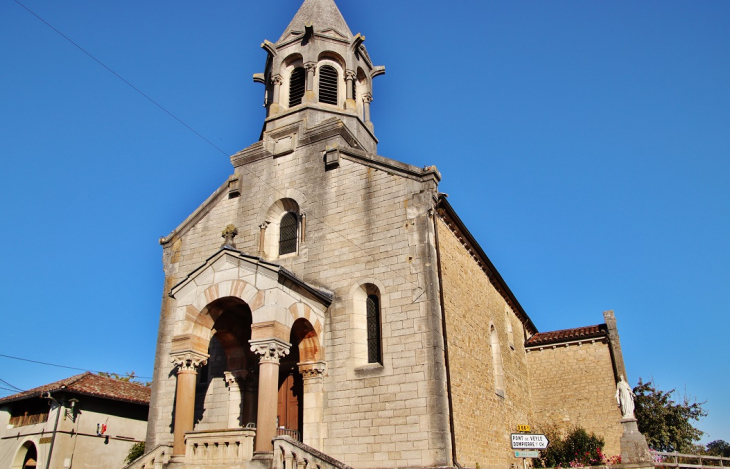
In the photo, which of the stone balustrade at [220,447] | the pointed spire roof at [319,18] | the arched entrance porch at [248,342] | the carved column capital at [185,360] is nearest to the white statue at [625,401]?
the arched entrance porch at [248,342]

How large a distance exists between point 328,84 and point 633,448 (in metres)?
15.5

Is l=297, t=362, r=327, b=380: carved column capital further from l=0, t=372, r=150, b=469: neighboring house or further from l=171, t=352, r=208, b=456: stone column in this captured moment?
l=0, t=372, r=150, b=469: neighboring house

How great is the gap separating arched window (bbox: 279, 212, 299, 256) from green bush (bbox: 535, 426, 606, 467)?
12.4 meters

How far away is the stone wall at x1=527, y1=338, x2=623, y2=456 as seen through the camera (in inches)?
863

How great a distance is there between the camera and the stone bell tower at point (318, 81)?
18.7 m

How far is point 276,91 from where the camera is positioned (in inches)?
773

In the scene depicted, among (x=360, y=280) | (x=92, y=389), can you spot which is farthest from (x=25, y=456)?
(x=360, y=280)

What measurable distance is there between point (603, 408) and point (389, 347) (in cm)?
1323

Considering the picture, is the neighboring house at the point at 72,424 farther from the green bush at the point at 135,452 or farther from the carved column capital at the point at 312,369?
the carved column capital at the point at 312,369

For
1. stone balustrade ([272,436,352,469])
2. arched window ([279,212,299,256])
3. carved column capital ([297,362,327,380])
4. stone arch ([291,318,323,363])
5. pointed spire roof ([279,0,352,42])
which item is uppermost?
pointed spire roof ([279,0,352,42])

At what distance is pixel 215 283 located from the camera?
13.6 m

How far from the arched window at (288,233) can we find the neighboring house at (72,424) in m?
12.5

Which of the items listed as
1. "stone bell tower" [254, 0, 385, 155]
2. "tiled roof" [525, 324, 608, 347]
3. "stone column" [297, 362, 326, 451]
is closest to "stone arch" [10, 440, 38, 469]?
"stone column" [297, 362, 326, 451]

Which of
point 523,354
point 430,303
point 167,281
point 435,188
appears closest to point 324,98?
point 435,188
